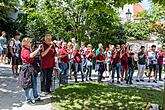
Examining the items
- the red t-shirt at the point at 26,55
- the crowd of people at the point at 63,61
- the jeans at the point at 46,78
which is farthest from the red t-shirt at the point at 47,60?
the red t-shirt at the point at 26,55

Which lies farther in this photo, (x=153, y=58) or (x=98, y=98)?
(x=153, y=58)

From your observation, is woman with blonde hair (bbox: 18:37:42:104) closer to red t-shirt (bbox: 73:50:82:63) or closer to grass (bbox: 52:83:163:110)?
grass (bbox: 52:83:163:110)

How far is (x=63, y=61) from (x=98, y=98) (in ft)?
8.93

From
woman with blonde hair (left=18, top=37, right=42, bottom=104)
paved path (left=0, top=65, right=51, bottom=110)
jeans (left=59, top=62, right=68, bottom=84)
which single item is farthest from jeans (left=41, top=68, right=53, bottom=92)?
jeans (left=59, top=62, right=68, bottom=84)

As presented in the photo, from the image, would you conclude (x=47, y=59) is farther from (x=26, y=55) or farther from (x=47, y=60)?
(x=26, y=55)

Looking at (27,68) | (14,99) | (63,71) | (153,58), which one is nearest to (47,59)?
(27,68)

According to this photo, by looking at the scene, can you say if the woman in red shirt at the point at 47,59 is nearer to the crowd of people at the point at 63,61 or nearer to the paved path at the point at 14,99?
the crowd of people at the point at 63,61

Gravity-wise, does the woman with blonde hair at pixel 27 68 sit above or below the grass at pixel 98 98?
above

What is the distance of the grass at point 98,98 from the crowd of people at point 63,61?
0.67 metres

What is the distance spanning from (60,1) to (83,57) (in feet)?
29.5

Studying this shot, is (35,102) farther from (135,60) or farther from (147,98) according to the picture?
(135,60)

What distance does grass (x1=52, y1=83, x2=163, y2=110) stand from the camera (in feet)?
30.7

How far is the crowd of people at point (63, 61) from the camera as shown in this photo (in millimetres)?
9422

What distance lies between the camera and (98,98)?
1034 centimetres
